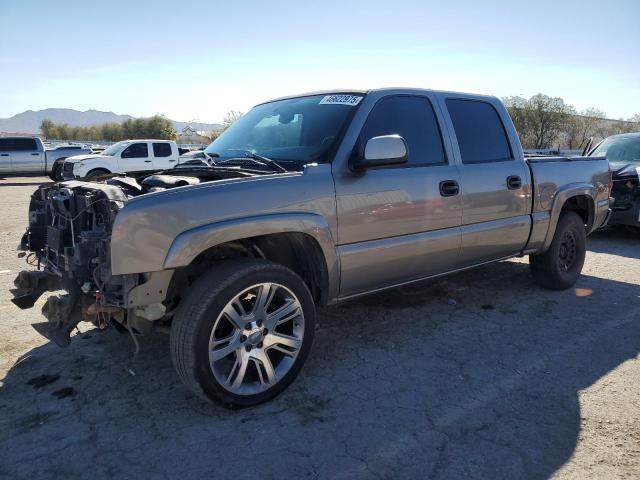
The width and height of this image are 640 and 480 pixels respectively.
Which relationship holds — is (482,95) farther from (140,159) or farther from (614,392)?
(140,159)

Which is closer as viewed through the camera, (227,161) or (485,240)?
(227,161)

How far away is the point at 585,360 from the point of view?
11.8ft

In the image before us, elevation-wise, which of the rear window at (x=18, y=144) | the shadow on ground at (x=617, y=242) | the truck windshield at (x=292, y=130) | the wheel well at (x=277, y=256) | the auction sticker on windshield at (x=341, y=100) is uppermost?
the rear window at (x=18, y=144)

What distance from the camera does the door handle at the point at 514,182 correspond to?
4.40 meters

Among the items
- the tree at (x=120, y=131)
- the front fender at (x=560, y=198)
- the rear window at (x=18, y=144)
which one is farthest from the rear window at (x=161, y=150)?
the tree at (x=120, y=131)

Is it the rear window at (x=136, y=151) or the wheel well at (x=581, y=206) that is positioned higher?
the rear window at (x=136, y=151)

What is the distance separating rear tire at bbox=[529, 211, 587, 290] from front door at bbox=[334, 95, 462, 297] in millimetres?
1640

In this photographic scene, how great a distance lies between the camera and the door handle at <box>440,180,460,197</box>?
384cm

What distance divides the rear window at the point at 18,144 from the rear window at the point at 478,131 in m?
21.5

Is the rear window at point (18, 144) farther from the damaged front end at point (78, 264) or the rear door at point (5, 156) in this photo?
the damaged front end at point (78, 264)

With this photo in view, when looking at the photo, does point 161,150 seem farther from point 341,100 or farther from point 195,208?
point 195,208

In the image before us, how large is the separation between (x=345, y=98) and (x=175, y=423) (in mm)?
2528

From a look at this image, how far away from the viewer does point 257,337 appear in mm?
2953

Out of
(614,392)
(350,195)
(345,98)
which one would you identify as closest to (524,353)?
(614,392)
